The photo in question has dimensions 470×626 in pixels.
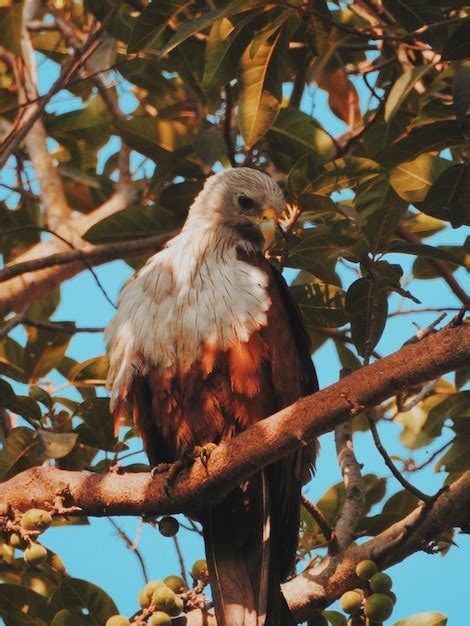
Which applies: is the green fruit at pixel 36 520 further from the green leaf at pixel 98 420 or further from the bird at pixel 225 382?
the green leaf at pixel 98 420

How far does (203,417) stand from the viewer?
12.9ft

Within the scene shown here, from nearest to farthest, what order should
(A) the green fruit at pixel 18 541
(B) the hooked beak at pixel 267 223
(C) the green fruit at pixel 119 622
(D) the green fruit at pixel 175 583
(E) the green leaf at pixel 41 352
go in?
(C) the green fruit at pixel 119 622, (A) the green fruit at pixel 18 541, (D) the green fruit at pixel 175 583, (B) the hooked beak at pixel 267 223, (E) the green leaf at pixel 41 352

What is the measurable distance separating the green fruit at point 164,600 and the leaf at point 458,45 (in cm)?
215

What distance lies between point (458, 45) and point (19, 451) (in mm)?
2286

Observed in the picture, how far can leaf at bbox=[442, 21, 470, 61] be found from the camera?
3863 mm

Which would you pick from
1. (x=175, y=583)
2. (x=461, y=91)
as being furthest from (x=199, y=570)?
→ (x=461, y=91)

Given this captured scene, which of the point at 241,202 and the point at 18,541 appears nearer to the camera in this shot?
Result: the point at 18,541

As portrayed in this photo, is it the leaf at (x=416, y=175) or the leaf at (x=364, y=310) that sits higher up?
the leaf at (x=416, y=175)

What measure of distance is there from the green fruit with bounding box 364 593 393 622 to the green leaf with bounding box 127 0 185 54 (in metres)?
2.20

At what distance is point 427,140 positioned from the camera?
397cm

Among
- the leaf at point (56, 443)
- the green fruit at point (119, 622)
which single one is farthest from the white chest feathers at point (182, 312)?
the green fruit at point (119, 622)

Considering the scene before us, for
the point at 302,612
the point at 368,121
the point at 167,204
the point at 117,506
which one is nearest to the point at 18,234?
the point at 167,204

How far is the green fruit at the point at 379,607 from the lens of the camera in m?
3.27

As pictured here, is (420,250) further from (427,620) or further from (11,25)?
(11,25)
